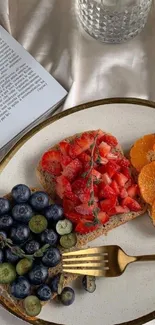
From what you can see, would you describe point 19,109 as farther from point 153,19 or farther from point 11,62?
point 153,19

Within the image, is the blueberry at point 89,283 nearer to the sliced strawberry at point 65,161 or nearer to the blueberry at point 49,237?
the blueberry at point 49,237

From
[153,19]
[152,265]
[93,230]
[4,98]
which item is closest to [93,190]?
[93,230]

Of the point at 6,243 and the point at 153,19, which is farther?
the point at 153,19

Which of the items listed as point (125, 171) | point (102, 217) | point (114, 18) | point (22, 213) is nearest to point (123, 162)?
point (125, 171)

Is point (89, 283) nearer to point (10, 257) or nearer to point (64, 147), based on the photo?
point (10, 257)

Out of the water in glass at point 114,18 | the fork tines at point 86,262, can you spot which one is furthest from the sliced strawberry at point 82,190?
the water in glass at point 114,18
